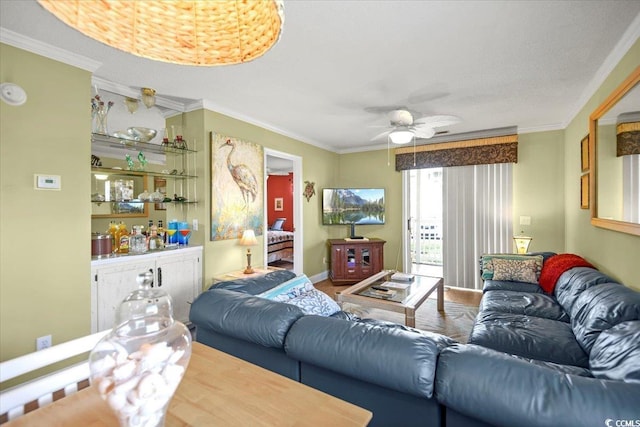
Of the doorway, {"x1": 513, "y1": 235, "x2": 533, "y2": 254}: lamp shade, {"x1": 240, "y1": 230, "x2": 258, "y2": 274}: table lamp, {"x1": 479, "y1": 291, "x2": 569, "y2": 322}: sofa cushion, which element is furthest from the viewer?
the doorway

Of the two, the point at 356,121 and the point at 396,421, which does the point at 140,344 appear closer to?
the point at 396,421

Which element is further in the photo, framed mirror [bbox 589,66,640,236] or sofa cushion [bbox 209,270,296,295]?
sofa cushion [bbox 209,270,296,295]

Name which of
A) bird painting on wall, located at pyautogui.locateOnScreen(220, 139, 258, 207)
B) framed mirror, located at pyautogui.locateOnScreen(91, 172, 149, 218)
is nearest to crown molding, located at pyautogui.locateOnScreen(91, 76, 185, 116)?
bird painting on wall, located at pyautogui.locateOnScreen(220, 139, 258, 207)

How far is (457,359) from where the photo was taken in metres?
1.07

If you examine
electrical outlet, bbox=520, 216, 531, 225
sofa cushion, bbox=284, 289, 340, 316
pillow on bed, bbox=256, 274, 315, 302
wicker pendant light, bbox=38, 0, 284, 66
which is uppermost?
wicker pendant light, bbox=38, 0, 284, 66

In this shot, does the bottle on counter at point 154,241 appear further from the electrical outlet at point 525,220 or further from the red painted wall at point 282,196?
the red painted wall at point 282,196

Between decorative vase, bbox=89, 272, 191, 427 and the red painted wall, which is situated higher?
the red painted wall

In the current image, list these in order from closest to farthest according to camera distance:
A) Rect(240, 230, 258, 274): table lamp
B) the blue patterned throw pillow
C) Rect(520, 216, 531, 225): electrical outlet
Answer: the blue patterned throw pillow → Rect(240, 230, 258, 274): table lamp → Rect(520, 216, 531, 225): electrical outlet

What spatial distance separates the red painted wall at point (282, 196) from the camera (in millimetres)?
8078

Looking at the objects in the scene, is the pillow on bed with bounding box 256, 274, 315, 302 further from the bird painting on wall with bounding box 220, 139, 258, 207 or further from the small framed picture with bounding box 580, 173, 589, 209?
the small framed picture with bounding box 580, 173, 589, 209

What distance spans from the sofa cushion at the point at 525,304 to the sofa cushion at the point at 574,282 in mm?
71

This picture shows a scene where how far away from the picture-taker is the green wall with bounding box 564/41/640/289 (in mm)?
2014

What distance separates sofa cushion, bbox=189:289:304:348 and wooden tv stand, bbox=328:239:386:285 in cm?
344

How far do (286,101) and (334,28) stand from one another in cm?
140
